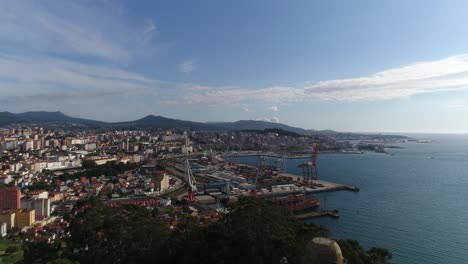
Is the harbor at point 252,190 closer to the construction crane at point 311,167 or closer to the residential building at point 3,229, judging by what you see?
the construction crane at point 311,167

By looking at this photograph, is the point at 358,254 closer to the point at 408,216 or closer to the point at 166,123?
the point at 408,216

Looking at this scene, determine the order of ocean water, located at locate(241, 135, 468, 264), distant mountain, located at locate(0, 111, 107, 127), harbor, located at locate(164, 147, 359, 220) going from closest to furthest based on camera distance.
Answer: ocean water, located at locate(241, 135, 468, 264) < harbor, located at locate(164, 147, 359, 220) < distant mountain, located at locate(0, 111, 107, 127)

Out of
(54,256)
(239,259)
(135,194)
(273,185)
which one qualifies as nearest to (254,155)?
(273,185)

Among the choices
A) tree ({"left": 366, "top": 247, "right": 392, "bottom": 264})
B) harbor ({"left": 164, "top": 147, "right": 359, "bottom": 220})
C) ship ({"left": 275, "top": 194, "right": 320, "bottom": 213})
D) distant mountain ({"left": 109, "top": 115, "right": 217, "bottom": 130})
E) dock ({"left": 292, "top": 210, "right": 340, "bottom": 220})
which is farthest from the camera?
distant mountain ({"left": 109, "top": 115, "right": 217, "bottom": 130})

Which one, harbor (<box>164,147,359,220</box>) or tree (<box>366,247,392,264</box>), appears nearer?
tree (<box>366,247,392,264</box>)

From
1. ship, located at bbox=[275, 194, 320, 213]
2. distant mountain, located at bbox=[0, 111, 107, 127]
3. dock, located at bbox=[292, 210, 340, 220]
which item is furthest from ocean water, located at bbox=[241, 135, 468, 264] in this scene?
distant mountain, located at bbox=[0, 111, 107, 127]

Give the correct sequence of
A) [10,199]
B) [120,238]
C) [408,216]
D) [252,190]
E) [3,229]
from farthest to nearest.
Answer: [252,190] < [408,216] < [10,199] < [3,229] < [120,238]

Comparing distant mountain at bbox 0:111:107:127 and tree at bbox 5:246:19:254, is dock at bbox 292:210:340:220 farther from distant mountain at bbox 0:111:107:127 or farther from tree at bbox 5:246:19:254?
distant mountain at bbox 0:111:107:127

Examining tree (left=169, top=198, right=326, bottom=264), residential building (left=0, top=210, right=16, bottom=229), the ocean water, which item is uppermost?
tree (left=169, top=198, right=326, bottom=264)

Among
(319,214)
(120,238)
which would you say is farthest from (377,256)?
(319,214)

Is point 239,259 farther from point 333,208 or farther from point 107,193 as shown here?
point 107,193

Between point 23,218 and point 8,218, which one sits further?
point 23,218
